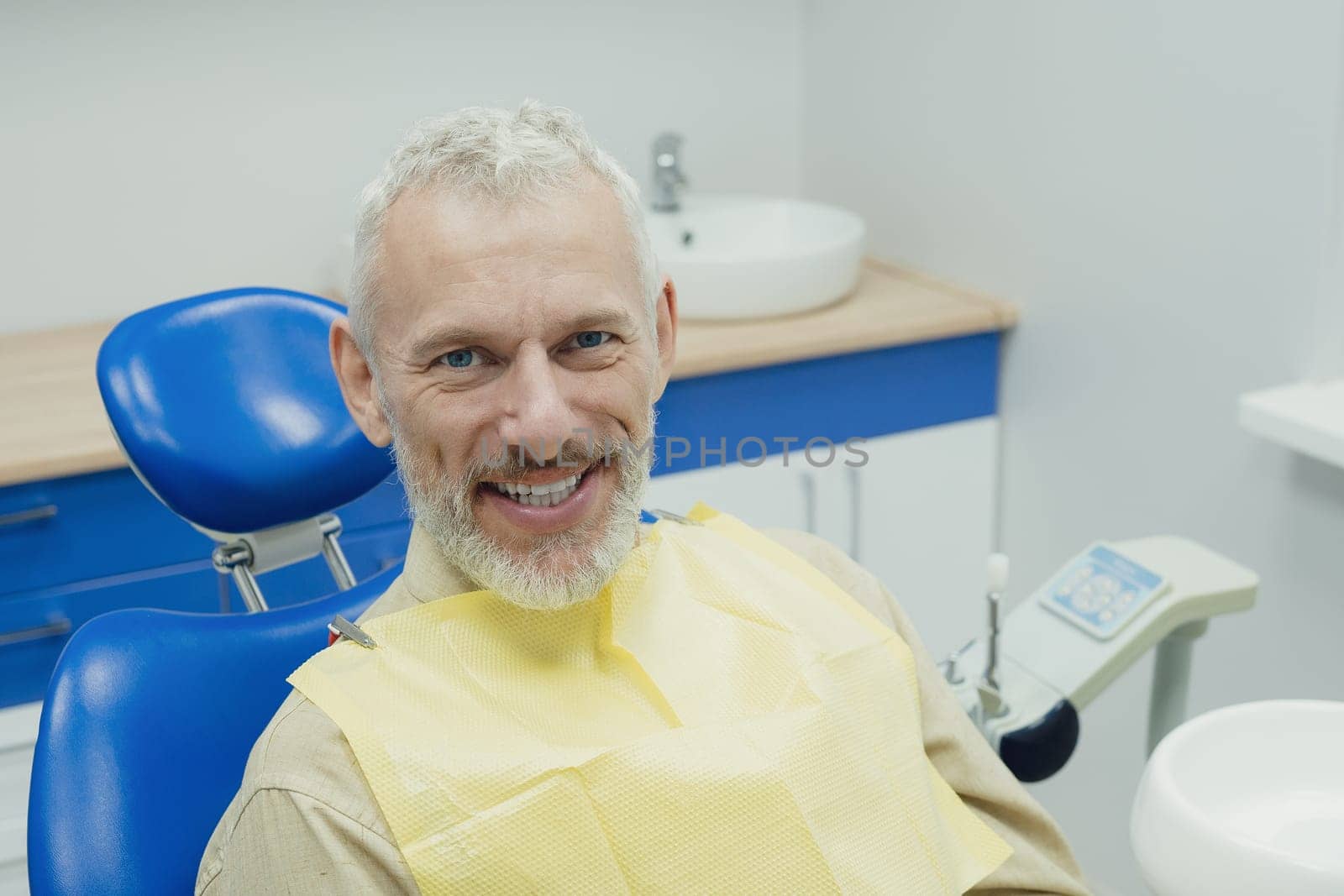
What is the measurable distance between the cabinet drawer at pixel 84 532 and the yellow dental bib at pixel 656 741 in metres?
1.01

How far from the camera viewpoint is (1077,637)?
5.04 ft

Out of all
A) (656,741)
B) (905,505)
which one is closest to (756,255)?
(905,505)

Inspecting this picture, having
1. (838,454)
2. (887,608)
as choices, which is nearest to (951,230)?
(838,454)

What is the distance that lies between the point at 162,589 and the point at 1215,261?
1.65m

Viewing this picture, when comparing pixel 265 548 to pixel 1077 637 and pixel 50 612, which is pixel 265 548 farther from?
pixel 1077 637

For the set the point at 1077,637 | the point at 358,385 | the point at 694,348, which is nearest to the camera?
the point at 358,385

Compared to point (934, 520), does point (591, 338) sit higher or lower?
higher

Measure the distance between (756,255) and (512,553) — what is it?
4.44 ft

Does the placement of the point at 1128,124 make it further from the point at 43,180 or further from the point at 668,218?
the point at 43,180

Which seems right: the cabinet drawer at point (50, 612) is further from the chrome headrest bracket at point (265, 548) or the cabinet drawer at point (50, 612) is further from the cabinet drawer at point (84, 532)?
the chrome headrest bracket at point (265, 548)

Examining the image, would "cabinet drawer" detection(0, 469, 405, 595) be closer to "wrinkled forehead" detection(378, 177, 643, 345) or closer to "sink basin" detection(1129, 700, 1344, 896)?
"wrinkled forehead" detection(378, 177, 643, 345)

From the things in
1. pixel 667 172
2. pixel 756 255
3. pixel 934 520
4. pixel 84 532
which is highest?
pixel 667 172

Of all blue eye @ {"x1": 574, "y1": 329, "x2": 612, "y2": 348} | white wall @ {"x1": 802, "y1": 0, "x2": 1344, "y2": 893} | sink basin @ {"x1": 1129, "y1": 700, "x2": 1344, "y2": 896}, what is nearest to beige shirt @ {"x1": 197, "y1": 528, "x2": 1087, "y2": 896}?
blue eye @ {"x1": 574, "y1": 329, "x2": 612, "y2": 348}

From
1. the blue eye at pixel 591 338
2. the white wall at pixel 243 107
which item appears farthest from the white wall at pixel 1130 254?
the blue eye at pixel 591 338
